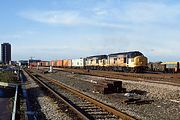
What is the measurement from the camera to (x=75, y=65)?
83875 millimetres

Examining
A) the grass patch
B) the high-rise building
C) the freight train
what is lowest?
the grass patch

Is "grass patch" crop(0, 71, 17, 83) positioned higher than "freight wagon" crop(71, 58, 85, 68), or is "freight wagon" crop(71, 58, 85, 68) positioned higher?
"freight wagon" crop(71, 58, 85, 68)

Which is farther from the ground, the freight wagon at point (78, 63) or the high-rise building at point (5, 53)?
the high-rise building at point (5, 53)

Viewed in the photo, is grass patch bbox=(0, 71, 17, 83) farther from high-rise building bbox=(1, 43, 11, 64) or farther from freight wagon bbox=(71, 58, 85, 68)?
high-rise building bbox=(1, 43, 11, 64)

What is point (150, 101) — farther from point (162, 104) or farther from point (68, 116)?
point (68, 116)

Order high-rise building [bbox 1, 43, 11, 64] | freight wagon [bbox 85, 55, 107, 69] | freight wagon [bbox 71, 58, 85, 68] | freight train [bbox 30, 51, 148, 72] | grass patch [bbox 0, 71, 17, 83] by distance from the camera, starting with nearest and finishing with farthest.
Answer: grass patch [bbox 0, 71, 17, 83] < freight train [bbox 30, 51, 148, 72] < freight wagon [bbox 85, 55, 107, 69] < freight wagon [bbox 71, 58, 85, 68] < high-rise building [bbox 1, 43, 11, 64]

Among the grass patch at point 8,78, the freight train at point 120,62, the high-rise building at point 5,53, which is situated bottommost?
the grass patch at point 8,78

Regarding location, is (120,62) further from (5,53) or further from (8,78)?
(5,53)

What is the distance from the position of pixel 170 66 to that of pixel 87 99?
41787 millimetres

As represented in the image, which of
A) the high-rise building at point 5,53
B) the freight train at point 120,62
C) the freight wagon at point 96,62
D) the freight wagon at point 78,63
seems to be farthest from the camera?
the high-rise building at point 5,53

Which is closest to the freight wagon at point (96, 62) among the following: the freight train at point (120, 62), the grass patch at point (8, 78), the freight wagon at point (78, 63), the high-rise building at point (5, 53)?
the freight train at point (120, 62)

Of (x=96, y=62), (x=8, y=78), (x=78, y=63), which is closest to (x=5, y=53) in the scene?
(x=78, y=63)

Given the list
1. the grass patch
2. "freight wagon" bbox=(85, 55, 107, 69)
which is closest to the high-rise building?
"freight wagon" bbox=(85, 55, 107, 69)

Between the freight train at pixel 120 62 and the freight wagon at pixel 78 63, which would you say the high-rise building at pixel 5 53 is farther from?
the freight train at pixel 120 62
